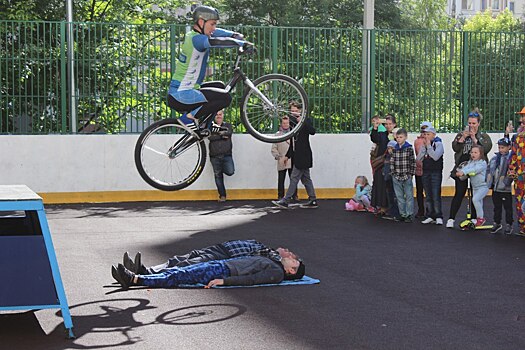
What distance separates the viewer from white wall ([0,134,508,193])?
19.7 meters

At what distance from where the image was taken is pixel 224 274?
10.8 meters

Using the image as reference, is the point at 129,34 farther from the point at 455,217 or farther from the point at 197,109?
the point at 197,109

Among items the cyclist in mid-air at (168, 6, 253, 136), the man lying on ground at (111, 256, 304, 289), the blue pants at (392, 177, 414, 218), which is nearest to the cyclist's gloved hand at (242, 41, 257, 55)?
the cyclist in mid-air at (168, 6, 253, 136)

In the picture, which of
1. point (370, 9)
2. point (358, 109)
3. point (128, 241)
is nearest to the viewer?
point (128, 241)

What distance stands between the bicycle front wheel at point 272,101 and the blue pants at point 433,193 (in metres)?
7.97

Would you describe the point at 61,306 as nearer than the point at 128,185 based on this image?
Yes

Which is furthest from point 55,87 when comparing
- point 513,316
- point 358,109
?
point 513,316

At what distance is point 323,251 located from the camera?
13.5m

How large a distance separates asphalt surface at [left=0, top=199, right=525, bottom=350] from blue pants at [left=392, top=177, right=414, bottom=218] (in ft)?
2.10

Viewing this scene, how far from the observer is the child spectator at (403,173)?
16.9m

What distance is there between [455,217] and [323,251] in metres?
4.44

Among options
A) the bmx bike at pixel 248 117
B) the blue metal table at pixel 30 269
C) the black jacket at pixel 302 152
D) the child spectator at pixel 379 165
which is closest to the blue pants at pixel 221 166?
the black jacket at pixel 302 152

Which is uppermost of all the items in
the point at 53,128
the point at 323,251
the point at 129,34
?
the point at 129,34

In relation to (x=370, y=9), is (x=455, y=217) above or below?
below
